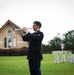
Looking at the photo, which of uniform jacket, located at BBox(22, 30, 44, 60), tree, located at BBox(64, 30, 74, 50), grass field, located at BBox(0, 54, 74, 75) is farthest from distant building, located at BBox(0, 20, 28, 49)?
uniform jacket, located at BBox(22, 30, 44, 60)

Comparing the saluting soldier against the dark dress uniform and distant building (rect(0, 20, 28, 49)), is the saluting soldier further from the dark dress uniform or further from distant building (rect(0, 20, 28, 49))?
distant building (rect(0, 20, 28, 49))

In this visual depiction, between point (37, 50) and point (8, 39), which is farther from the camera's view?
point (8, 39)

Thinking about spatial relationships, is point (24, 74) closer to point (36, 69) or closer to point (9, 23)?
point (36, 69)

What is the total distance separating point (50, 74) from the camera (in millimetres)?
10484

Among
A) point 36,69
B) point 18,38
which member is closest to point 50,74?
point 36,69

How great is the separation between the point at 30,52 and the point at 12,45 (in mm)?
40264

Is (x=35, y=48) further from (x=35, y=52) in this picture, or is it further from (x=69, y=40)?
(x=69, y=40)

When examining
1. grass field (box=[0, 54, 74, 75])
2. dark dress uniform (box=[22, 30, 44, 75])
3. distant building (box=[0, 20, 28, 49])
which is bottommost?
grass field (box=[0, 54, 74, 75])

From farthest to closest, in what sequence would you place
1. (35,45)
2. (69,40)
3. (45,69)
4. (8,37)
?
1. (69,40)
2. (8,37)
3. (45,69)
4. (35,45)

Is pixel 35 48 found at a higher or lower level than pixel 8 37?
lower

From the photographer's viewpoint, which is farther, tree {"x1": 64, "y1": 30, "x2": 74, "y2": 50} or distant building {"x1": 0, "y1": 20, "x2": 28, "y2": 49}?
tree {"x1": 64, "y1": 30, "x2": 74, "y2": 50}

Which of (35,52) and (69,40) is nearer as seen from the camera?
(35,52)

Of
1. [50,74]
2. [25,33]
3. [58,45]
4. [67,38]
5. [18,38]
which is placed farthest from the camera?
[67,38]

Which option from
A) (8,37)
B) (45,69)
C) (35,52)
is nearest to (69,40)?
(8,37)
